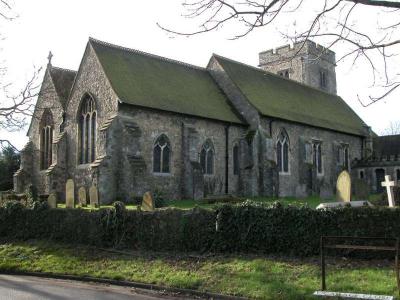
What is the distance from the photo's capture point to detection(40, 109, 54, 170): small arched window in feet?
99.4

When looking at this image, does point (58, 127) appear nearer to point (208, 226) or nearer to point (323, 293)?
point (208, 226)

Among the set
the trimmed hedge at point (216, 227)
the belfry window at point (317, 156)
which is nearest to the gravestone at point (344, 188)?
the trimmed hedge at point (216, 227)

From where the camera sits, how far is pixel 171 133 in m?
26.1

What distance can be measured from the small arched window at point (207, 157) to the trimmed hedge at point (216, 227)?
12.2 meters

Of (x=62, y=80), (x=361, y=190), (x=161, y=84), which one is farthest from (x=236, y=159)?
(x=62, y=80)

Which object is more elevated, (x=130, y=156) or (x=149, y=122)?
(x=149, y=122)

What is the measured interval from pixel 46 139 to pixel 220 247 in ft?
68.4

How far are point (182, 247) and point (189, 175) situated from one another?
40.4ft

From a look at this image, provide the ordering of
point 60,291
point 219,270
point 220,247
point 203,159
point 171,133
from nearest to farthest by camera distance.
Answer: point 60,291 < point 219,270 < point 220,247 < point 171,133 < point 203,159

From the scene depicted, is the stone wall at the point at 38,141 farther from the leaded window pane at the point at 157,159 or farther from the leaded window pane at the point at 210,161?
the leaded window pane at the point at 210,161

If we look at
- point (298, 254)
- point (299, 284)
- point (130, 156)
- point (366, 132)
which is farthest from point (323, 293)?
point (366, 132)

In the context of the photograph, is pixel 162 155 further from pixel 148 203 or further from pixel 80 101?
pixel 148 203

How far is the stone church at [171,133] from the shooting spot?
24125 millimetres

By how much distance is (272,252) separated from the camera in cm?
1263
